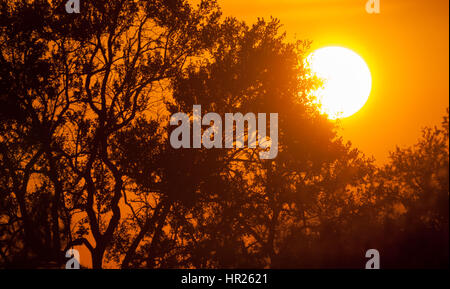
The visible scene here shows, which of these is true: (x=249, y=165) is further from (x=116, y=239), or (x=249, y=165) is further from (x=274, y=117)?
(x=116, y=239)

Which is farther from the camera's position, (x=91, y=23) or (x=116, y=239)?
(x=116, y=239)

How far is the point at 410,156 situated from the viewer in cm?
3853

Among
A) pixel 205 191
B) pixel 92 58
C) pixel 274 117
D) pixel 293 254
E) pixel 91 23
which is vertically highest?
pixel 91 23

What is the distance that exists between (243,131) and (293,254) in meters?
9.88
